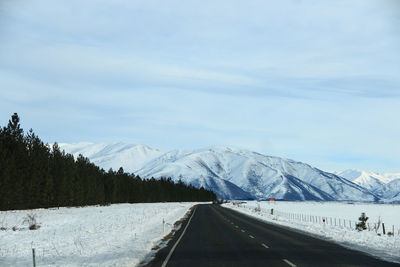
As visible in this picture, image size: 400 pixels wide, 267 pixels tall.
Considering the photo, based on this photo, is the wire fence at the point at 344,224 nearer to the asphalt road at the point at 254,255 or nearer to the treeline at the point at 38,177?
the asphalt road at the point at 254,255

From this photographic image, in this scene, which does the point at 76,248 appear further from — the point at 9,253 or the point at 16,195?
the point at 16,195

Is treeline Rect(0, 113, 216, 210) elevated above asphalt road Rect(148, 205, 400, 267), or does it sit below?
above

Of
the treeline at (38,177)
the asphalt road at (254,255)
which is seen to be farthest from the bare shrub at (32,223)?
the treeline at (38,177)

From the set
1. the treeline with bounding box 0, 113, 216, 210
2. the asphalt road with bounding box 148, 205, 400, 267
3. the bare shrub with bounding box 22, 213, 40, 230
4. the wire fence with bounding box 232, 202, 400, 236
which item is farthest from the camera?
the treeline with bounding box 0, 113, 216, 210

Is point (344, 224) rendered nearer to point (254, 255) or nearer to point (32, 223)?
point (254, 255)

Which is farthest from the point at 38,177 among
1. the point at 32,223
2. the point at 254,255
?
the point at 254,255

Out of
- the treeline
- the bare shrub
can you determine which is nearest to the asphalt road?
the bare shrub

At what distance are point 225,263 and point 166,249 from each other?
5156mm

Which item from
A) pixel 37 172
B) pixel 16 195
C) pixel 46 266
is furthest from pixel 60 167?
pixel 46 266

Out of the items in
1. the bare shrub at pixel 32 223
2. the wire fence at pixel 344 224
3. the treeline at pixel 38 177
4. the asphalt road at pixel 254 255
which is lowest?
the wire fence at pixel 344 224

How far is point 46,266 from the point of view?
51.5 ft

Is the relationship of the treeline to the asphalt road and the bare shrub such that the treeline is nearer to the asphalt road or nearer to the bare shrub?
the bare shrub

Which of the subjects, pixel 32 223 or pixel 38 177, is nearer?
pixel 32 223

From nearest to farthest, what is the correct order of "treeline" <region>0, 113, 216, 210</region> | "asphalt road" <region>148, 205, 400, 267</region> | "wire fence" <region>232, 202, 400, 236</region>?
"asphalt road" <region>148, 205, 400, 267</region> < "wire fence" <region>232, 202, 400, 236</region> < "treeline" <region>0, 113, 216, 210</region>
